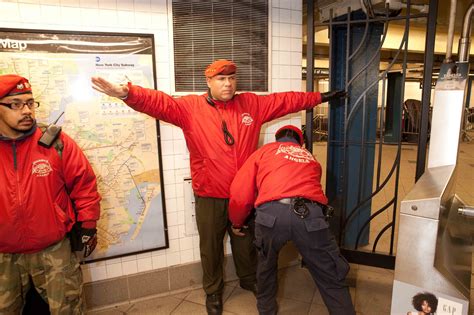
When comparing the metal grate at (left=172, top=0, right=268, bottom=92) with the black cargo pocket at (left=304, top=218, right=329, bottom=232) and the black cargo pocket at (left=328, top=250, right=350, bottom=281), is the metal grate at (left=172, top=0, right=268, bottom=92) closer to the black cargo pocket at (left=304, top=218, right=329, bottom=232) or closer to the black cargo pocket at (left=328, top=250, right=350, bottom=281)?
the black cargo pocket at (left=304, top=218, right=329, bottom=232)

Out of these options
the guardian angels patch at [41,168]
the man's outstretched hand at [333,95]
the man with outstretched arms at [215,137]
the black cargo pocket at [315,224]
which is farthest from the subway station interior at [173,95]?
the black cargo pocket at [315,224]

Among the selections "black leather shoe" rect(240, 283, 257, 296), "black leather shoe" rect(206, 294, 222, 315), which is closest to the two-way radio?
"black leather shoe" rect(206, 294, 222, 315)

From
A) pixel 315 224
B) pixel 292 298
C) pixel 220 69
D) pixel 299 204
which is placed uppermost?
pixel 220 69

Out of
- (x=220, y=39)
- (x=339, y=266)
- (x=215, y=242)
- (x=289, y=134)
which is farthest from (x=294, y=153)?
(x=220, y=39)

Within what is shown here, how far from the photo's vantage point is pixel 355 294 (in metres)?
2.64

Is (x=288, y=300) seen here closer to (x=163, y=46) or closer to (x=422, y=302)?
(x=422, y=302)

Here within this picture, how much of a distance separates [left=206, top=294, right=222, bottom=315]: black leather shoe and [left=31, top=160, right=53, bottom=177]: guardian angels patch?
4.86 ft

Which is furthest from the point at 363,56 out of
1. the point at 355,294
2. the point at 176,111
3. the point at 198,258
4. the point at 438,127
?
the point at 198,258

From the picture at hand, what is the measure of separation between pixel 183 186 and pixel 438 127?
Result: 1.84m

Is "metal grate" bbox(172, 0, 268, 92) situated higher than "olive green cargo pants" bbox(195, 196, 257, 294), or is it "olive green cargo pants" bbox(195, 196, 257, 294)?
"metal grate" bbox(172, 0, 268, 92)

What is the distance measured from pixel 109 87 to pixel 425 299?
1836mm

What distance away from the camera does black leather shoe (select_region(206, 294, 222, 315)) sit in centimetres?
242

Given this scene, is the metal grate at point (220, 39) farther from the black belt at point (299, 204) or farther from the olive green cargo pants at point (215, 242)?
the black belt at point (299, 204)

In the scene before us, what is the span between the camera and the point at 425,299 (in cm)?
102
